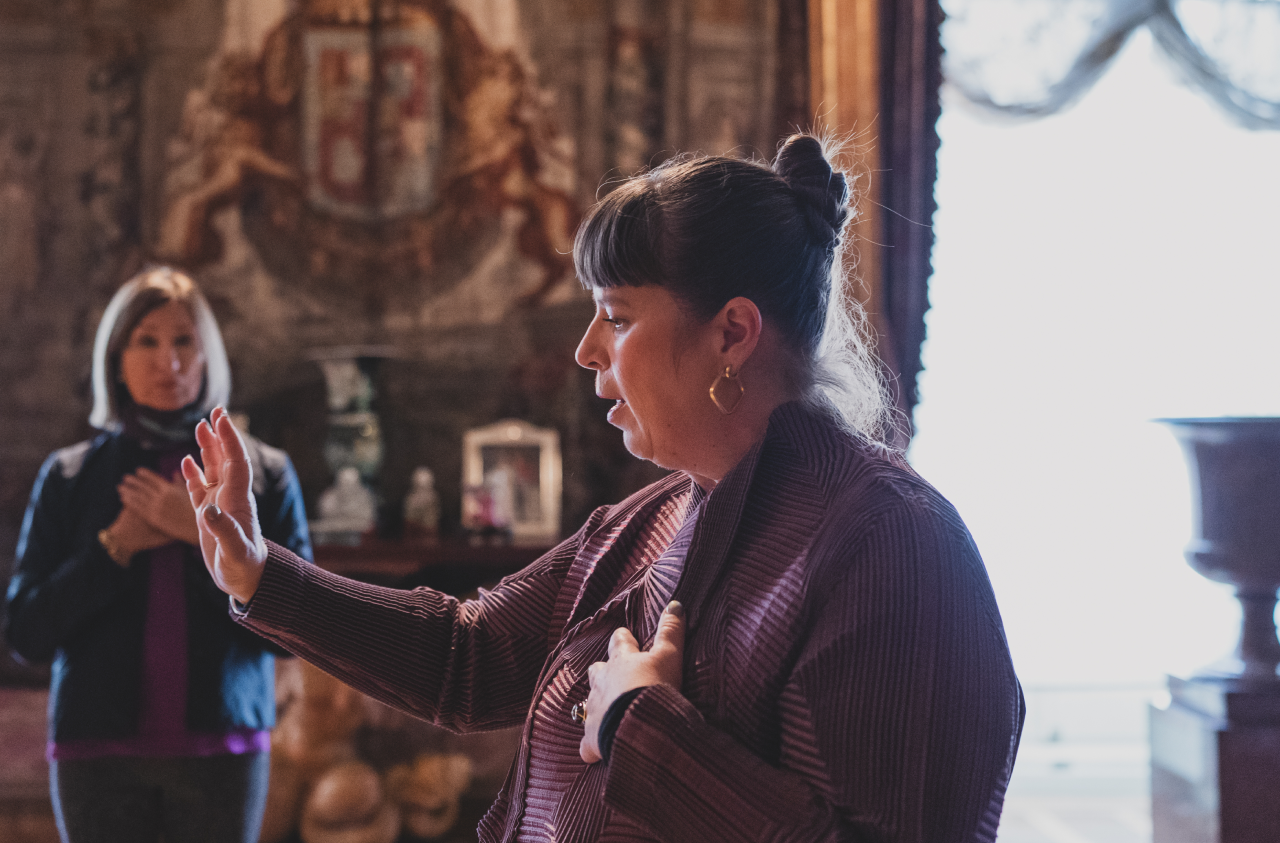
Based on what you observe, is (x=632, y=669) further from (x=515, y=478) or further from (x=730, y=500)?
(x=515, y=478)

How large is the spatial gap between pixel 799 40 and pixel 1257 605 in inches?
112

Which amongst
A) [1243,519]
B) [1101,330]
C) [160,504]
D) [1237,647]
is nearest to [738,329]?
[160,504]

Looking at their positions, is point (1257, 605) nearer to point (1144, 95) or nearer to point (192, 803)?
point (1144, 95)

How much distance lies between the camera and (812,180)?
4.52 feet

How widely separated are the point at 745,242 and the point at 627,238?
15 centimetres

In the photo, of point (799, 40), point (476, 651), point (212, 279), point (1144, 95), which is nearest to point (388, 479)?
point (212, 279)

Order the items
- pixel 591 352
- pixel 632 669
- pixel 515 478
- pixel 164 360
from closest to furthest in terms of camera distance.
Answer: pixel 632 669 < pixel 591 352 < pixel 164 360 < pixel 515 478

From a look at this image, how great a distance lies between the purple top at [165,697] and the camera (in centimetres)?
226

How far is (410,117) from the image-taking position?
15.4ft

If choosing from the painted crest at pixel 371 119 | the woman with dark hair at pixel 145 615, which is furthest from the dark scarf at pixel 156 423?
the painted crest at pixel 371 119

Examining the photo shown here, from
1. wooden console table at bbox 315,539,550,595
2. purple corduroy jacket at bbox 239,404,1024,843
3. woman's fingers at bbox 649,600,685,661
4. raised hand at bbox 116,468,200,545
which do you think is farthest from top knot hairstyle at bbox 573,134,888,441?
wooden console table at bbox 315,539,550,595

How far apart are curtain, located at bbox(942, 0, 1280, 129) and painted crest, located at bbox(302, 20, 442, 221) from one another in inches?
89.1

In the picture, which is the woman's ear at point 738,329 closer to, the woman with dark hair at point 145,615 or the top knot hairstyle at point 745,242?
the top knot hairstyle at point 745,242

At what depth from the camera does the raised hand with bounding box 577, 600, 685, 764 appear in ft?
3.82
